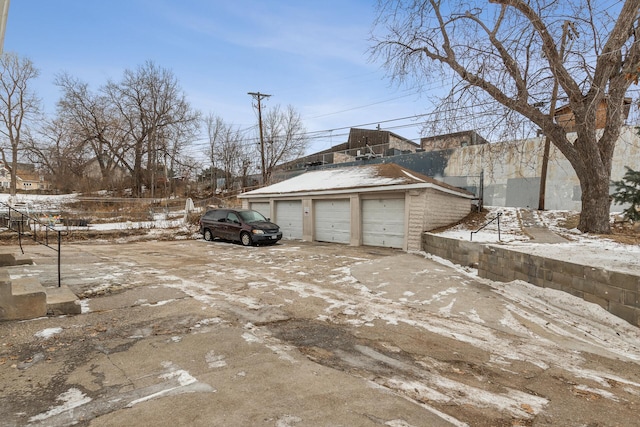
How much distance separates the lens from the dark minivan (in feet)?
46.7

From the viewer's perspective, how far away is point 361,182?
14.8 meters

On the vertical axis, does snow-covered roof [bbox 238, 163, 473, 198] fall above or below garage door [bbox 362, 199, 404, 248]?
above

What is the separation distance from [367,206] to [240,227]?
5575 mm

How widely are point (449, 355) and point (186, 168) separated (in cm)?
3838

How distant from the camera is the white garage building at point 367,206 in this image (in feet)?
41.8

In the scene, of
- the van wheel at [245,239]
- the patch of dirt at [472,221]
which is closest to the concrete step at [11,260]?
the van wheel at [245,239]

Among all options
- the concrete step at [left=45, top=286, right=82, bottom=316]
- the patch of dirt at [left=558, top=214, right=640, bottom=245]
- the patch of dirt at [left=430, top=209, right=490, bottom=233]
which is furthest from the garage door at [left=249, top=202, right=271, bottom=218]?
the concrete step at [left=45, top=286, right=82, bottom=316]

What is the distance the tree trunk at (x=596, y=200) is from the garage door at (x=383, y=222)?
18.8 ft

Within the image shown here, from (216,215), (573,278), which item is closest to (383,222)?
(216,215)

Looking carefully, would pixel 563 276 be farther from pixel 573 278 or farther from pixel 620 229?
pixel 620 229

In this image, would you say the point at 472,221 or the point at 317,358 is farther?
the point at 472,221

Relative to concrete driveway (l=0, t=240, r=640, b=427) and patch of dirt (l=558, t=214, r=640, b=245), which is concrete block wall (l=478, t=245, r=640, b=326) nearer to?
concrete driveway (l=0, t=240, r=640, b=427)

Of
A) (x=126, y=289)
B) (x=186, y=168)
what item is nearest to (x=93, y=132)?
(x=186, y=168)

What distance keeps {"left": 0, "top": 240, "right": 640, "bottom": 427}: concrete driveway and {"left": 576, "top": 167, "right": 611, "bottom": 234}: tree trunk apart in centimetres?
533
